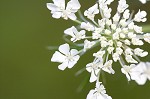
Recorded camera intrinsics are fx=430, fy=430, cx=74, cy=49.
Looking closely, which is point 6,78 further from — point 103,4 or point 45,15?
point 103,4

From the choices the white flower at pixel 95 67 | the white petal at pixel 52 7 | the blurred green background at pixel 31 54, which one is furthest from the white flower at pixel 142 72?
the blurred green background at pixel 31 54

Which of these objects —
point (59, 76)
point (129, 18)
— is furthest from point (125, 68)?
point (59, 76)

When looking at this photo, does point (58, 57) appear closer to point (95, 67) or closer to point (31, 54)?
point (95, 67)

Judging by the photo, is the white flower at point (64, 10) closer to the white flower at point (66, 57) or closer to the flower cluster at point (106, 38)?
the flower cluster at point (106, 38)

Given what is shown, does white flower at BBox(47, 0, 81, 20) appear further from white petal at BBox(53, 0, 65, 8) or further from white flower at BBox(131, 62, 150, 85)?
white flower at BBox(131, 62, 150, 85)

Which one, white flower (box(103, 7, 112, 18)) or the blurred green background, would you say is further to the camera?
the blurred green background

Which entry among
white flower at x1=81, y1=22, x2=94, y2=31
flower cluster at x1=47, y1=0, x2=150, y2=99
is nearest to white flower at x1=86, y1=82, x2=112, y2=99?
flower cluster at x1=47, y1=0, x2=150, y2=99

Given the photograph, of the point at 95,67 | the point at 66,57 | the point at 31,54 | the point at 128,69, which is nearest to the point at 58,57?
the point at 66,57

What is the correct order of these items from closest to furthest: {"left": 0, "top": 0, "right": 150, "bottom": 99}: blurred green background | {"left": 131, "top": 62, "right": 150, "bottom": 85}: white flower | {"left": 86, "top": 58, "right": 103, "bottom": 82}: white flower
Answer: {"left": 131, "top": 62, "right": 150, "bottom": 85}: white flower
{"left": 86, "top": 58, "right": 103, "bottom": 82}: white flower
{"left": 0, "top": 0, "right": 150, "bottom": 99}: blurred green background

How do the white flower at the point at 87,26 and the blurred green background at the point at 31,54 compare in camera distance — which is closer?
the white flower at the point at 87,26
